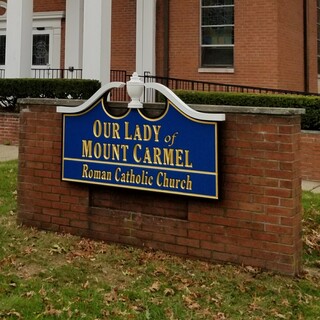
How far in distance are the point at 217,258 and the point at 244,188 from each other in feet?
2.37

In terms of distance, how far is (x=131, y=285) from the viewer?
4.26 meters

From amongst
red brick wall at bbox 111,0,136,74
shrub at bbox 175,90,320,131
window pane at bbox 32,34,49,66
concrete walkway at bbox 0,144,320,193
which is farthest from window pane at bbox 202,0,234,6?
concrete walkway at bbox 0,144,320,193

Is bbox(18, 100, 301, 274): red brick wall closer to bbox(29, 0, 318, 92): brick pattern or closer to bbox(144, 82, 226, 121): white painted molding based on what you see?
bbox(144, 82, 226, 121): white painted molding

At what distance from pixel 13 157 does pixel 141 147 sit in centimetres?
683

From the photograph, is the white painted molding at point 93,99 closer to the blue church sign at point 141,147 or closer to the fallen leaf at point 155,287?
the blue church sign at point 141,147

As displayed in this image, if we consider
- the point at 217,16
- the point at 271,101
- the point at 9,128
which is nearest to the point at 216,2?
the point at 217,16

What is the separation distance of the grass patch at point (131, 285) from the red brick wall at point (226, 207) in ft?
0.47

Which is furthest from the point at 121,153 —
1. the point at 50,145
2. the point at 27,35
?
the point at 27,35

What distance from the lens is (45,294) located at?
402 centimetres

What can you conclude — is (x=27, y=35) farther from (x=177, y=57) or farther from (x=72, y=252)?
(x=72, y=252)

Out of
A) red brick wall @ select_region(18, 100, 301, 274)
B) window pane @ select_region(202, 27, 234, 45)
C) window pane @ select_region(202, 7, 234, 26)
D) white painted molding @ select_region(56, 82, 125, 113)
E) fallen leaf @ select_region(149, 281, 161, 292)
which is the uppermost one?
window pane @ select_region(202, 7, 234, 26)

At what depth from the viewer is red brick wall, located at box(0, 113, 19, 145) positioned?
1301 cm

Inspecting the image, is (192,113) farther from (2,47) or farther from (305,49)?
(2,47)

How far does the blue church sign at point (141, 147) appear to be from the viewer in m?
4.60
